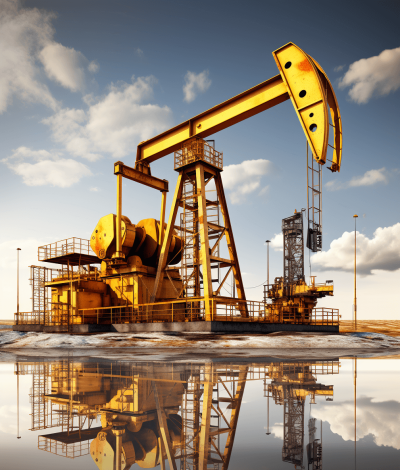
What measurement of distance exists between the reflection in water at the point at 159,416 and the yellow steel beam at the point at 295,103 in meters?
13.0

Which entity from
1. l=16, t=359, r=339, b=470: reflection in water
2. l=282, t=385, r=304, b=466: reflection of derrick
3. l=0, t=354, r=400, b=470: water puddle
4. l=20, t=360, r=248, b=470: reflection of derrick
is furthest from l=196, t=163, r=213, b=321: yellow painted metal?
l=282, t=385, r=304, b=466: reflection of derrick

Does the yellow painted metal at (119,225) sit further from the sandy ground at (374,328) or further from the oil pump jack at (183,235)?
the sandy ground at (374,328)

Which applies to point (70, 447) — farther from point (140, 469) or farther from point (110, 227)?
point (110, 227)

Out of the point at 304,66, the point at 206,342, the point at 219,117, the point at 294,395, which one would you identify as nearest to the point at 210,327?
the point at 206,342

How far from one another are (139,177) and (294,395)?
2160cm

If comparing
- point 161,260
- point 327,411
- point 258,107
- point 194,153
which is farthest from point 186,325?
point 327,411

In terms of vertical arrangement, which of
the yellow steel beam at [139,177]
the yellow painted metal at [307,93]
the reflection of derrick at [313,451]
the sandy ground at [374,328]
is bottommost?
the sandy ground at [374,328]

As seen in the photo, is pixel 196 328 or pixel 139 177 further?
pixel 139 177

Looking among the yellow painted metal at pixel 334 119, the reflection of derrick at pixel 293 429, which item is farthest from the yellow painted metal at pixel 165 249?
the reflection of derrick at pixel 293 429

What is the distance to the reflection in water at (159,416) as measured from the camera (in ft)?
7.97

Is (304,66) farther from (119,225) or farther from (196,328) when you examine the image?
(119,225)

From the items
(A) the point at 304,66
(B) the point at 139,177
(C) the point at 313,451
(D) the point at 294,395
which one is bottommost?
(D) the point at 294,395

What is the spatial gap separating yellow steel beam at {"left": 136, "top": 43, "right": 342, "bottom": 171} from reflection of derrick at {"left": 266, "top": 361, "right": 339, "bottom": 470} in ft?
38.4

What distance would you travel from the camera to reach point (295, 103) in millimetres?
17672
